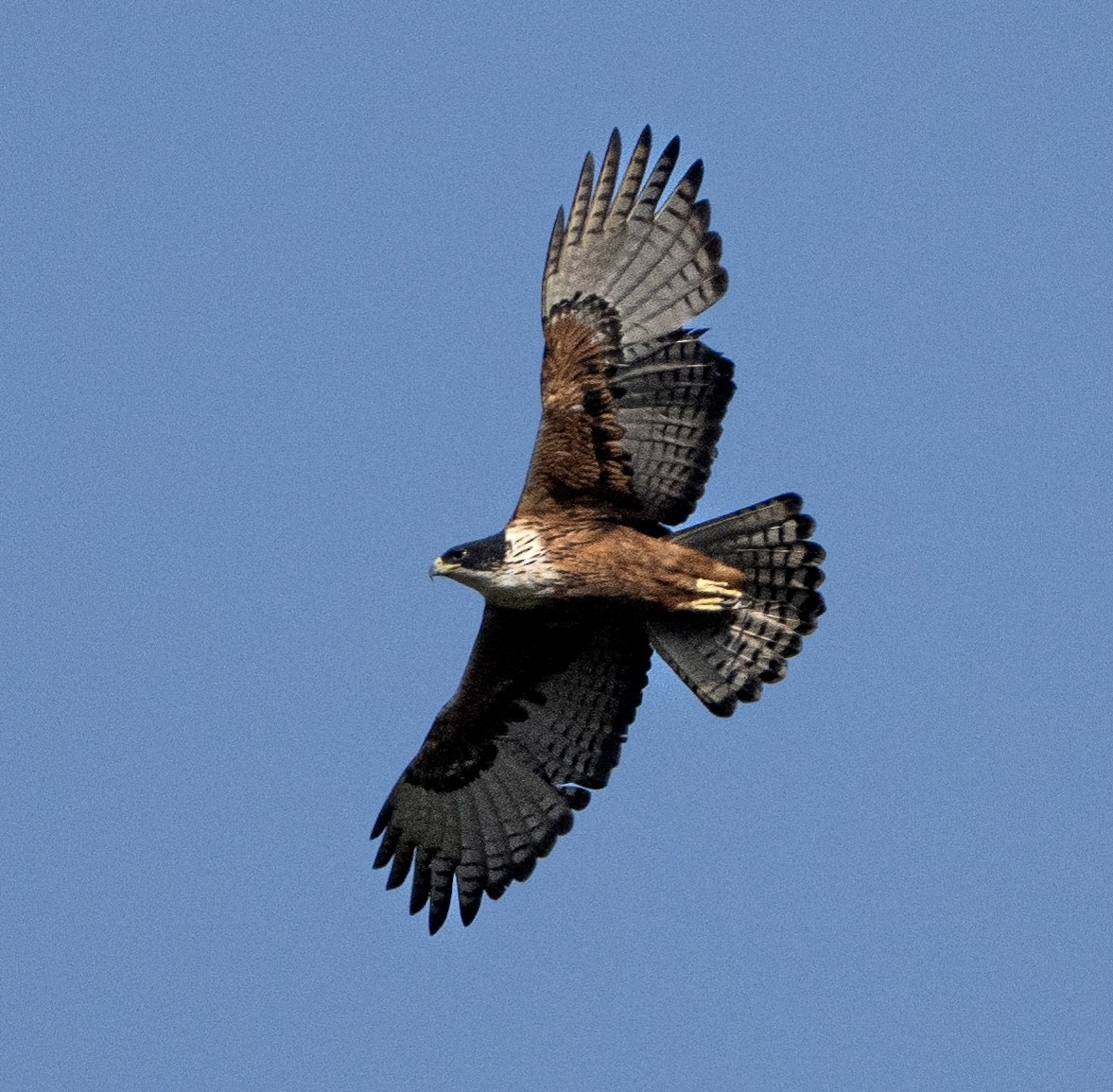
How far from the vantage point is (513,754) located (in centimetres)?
1439

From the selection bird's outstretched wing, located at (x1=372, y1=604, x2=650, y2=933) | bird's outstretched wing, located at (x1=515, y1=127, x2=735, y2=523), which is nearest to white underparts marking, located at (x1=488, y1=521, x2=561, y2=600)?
bird's outstretched wing, located at (x1=515, y1=127, x2=735, y2=523)

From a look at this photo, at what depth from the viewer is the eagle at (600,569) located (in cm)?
1354

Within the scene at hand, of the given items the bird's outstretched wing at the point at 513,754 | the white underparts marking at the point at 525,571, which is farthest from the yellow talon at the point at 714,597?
the white underparts marking at the point at 525,571

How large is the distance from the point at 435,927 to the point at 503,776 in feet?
3.28

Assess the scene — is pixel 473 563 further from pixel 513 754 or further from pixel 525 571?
pixel 513 754

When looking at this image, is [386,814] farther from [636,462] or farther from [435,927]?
[636,462]

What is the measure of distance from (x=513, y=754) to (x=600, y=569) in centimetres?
156

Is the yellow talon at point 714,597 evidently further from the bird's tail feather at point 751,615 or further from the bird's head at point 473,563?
the bird's head at point 473,563

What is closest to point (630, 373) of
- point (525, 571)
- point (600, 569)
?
point (600, 569)

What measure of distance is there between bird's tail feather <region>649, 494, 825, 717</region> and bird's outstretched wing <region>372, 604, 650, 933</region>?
1.14ft

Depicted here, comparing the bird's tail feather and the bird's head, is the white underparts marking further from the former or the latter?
the bird's tail feather

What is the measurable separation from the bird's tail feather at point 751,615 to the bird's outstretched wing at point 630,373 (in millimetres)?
330

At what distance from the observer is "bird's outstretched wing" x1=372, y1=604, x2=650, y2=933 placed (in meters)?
14.2

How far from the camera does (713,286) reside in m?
→ 13.8
